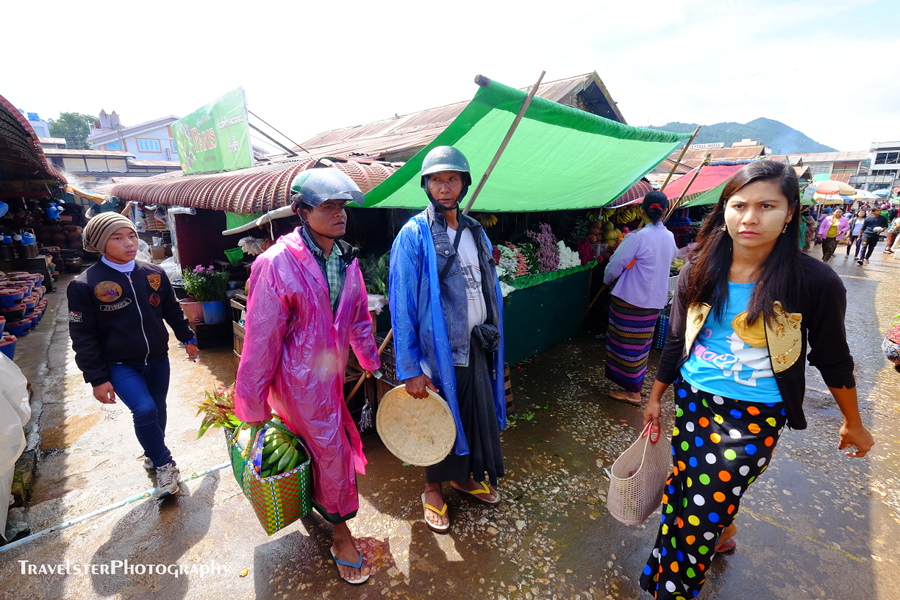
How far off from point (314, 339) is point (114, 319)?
59.6 inches

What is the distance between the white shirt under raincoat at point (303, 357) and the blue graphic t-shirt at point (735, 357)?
5.37 feet

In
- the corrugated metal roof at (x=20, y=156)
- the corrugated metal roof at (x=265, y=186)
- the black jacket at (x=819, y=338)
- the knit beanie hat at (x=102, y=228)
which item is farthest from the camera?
the corrugated metal roof at (x=20, y=156)

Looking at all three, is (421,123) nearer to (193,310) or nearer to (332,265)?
(193,310)

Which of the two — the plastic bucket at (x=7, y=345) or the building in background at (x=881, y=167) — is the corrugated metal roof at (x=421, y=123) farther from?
the building in background at (x=881, y=167)

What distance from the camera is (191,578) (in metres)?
2.15

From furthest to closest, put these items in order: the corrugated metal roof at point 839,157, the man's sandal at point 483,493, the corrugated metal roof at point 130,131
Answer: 1. the corrugated metal roof at point 839,157
2. the corrugated metal roof at point 130,131
3. the man's sandal at point 483,493

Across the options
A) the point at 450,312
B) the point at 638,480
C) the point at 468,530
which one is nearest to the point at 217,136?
the point at 450,312

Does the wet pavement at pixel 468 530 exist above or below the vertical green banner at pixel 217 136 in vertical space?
below

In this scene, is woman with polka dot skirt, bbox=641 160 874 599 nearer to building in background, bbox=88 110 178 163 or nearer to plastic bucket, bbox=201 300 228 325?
plastic bucket, bbox=201 300 228 325

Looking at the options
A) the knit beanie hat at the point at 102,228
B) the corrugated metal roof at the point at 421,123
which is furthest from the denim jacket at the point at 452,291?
the knit beanie hat at the point at 102,228

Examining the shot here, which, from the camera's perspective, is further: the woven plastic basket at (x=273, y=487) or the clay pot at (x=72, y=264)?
the clay pot at (x=72, y=264)

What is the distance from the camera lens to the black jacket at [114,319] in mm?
2338

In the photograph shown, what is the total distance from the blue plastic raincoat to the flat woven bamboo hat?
0.08 metres

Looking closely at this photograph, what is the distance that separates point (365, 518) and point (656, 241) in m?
3.20
